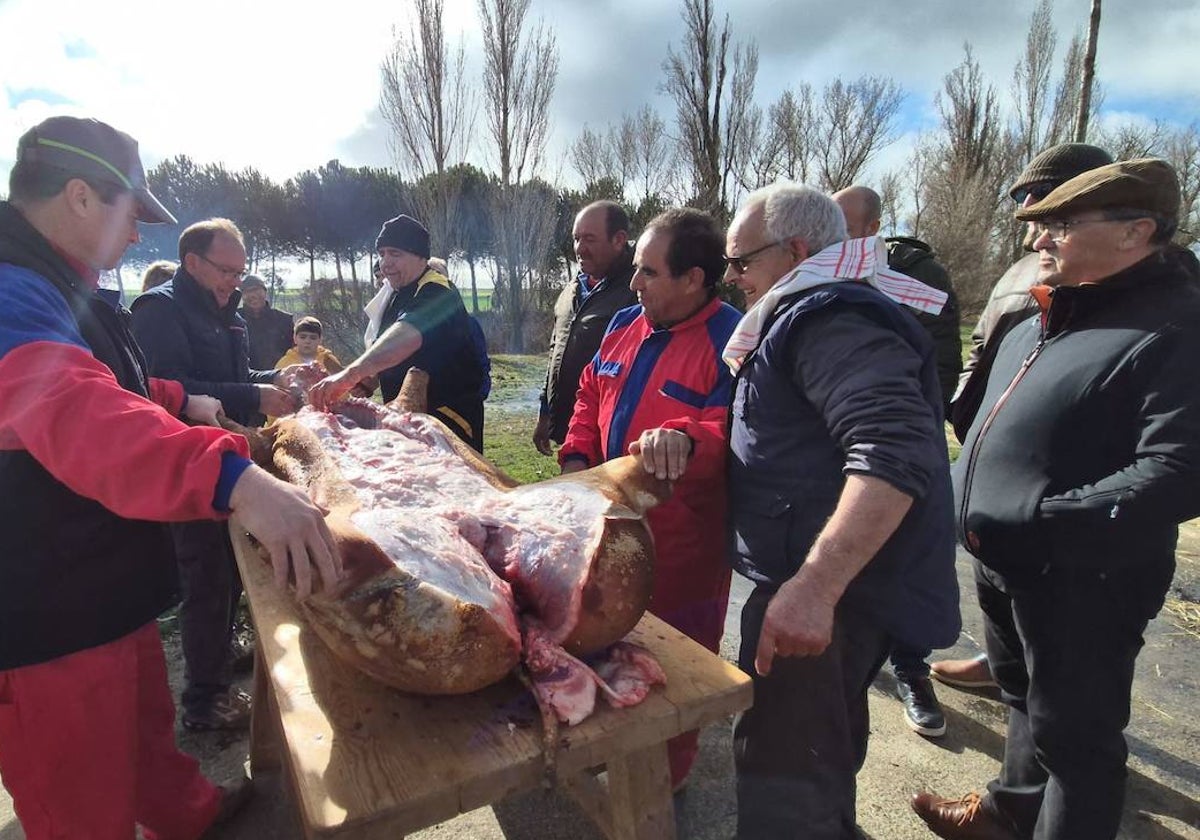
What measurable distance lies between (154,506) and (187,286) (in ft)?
8.00

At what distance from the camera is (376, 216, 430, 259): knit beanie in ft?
12.5

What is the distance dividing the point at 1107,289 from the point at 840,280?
3.26 feet

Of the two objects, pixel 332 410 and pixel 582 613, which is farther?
pixel 332 410

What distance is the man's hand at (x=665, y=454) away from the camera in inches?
75.4

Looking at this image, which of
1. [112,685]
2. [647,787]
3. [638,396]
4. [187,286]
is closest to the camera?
[647,787]

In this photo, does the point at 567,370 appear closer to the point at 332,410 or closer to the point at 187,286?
the point at 332,410

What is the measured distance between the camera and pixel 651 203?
75.7 feet

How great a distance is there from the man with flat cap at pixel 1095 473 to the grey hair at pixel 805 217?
2.62ft

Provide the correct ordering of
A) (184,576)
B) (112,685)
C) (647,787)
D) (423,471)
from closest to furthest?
(647,787) → (112,685) → (423,471) → (184,576)

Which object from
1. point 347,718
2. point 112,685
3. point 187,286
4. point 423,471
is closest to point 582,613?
point 347,718

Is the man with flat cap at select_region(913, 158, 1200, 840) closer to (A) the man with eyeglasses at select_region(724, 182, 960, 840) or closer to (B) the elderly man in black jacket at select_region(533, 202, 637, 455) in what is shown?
(A) the man with eyeglasses at select_region(724, 182, 960, 840)

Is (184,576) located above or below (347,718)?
below

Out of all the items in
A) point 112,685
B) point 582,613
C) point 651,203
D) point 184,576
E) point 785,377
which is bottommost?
point 184,576

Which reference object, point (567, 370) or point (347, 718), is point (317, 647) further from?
point (567, 370)
